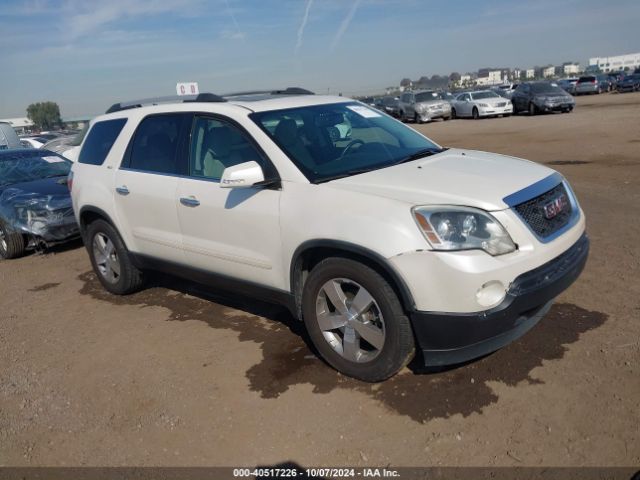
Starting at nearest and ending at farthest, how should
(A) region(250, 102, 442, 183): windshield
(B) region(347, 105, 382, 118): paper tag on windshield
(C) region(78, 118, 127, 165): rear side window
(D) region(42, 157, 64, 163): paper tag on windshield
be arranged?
(A) region(250, 102, 442, 183): windshield < (B) region(347, 105, 382, 118): paper tag on windshield < (C) region(78, 118, 127, 165): rear side window < (D) region(42, 157, 64, 163): paper tag on windshield

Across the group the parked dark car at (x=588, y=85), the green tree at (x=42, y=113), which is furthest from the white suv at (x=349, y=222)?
the green tree at (x=42, y=113)

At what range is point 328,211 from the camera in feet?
11.3

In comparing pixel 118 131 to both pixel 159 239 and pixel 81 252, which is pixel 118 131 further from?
pixel 81 252

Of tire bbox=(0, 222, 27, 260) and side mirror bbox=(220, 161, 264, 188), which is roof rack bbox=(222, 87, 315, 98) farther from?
tire bbox=(0, 222, 27, 260)

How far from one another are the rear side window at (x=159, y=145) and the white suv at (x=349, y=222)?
0.05 feet

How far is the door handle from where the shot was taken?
14.0ft

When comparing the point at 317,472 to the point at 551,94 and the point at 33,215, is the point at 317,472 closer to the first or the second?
the point at 33,215

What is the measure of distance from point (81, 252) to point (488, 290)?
6612 millimetres

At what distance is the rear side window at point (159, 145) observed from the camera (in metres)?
4.57

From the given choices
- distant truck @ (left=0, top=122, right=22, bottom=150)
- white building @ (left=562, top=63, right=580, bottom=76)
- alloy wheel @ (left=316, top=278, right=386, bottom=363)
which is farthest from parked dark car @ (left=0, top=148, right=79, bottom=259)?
white building @ (left=562, top=63, right=580, bottom=76)

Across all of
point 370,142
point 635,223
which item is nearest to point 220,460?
point 370,142

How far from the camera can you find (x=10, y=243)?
779 centimetres

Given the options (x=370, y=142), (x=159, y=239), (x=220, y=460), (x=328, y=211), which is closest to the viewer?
(x=220, y=460)

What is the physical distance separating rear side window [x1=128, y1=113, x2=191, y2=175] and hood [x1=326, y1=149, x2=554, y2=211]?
1.65m
